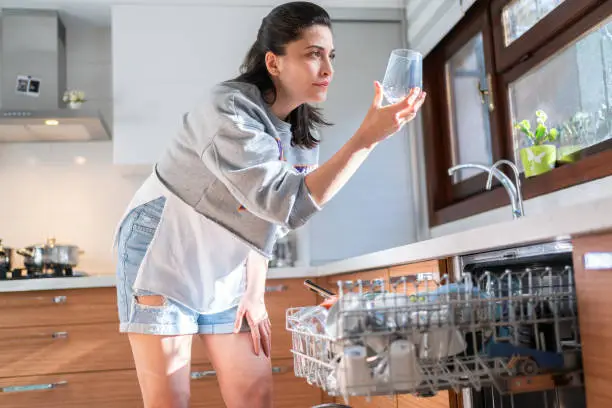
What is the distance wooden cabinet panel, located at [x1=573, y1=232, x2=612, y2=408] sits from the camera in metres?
0.93

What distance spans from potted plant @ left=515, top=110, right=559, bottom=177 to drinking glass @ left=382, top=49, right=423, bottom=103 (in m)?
1.26

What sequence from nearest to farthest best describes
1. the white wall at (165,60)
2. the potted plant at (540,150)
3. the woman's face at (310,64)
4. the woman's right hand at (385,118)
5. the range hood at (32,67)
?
1. the woman's right hand at (385,118)
2. the woman's face at (310,64)
3. the potted plant at (540,150)
4. the white wall at (165,60)
5. the range hood at (32,67)

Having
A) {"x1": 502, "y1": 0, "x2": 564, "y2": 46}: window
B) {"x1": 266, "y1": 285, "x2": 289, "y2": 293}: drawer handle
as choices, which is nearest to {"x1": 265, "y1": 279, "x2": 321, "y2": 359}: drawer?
{"x1": 266, "y1": 285, "x2": 289, "y2": 293}: drawer handle

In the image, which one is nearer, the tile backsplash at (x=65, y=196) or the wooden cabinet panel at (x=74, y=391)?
the wooden cabinet panel at (x=74, y=391)

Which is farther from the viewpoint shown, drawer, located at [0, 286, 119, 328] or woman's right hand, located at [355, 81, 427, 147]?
drawer, located at [0, 286, 119, 328]

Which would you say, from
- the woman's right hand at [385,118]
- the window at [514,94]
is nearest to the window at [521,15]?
the window at [514,94]

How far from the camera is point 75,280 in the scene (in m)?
2.69

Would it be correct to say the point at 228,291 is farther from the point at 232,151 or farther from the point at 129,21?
the point at 129,21

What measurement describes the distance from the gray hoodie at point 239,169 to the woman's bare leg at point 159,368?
288 mm

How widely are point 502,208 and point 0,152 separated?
2.47m

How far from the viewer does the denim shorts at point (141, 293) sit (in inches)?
53.4

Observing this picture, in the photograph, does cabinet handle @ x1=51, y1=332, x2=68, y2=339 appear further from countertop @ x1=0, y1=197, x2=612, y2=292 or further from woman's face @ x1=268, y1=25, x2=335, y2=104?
woman's face @ x1=268, y1=25, x2=335, y2=104

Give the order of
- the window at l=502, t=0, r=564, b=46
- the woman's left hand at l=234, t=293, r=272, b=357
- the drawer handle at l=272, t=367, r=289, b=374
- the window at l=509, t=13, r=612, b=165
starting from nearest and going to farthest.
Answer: the woman's left hand at l=234, t=293, r=272, b=357 < the window at l=509, t=13, r=612, b=165 < the window at l=502, t=0, r=564, b=46 < the drawer handle at l=272, t=367, r=289, b=374

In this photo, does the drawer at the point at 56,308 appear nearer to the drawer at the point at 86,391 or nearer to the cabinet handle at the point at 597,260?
the drawer at the point at 86,391
